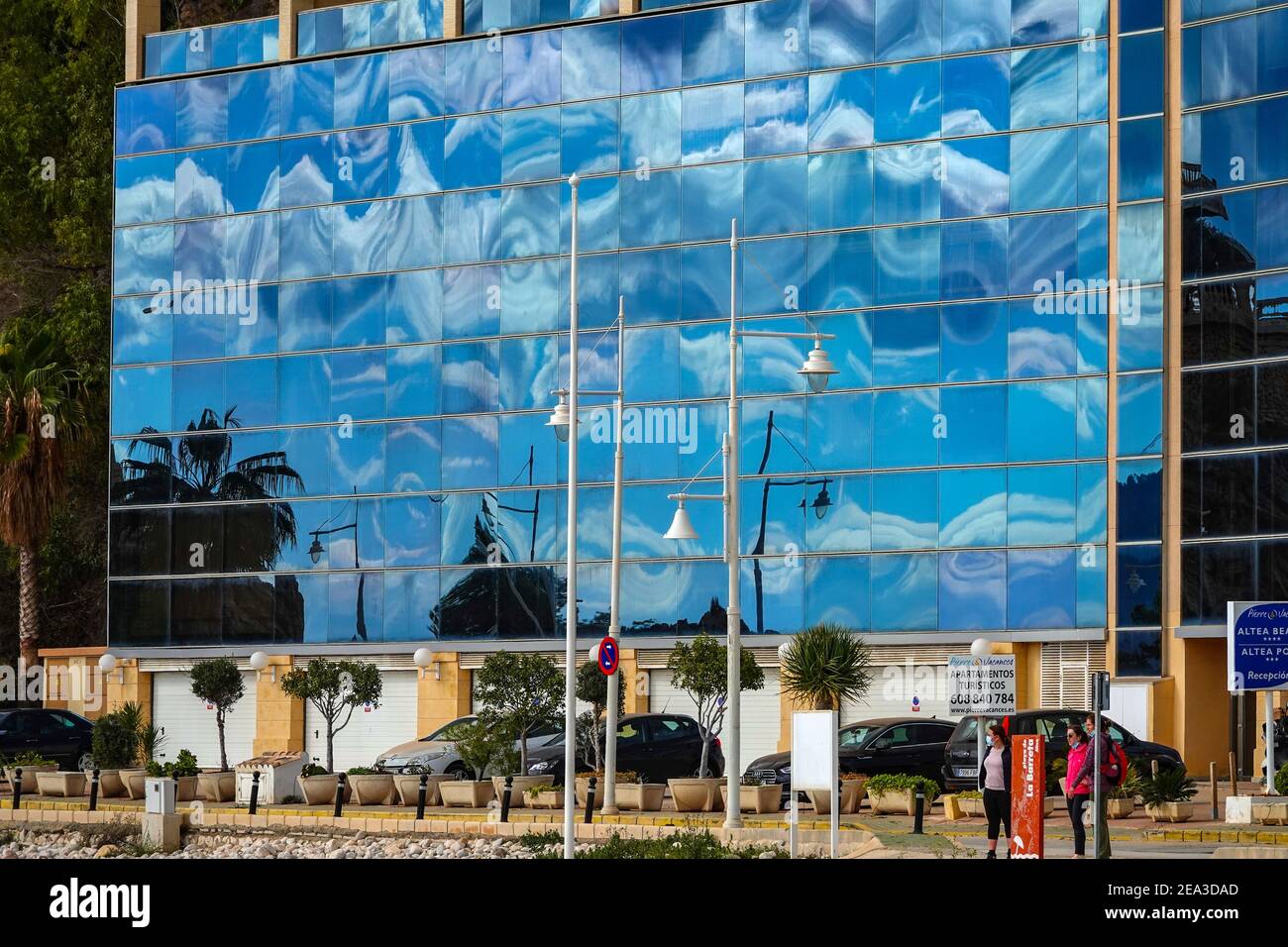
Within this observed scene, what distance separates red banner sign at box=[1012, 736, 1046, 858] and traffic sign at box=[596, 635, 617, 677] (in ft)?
25.5

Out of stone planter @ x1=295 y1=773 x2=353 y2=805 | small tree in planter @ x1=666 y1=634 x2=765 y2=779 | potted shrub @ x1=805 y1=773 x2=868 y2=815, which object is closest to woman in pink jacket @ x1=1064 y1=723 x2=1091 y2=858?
potted shrub @ x1=805 y1=773 x2=868 y2=815

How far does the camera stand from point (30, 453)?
201 ft

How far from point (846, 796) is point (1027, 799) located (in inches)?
421

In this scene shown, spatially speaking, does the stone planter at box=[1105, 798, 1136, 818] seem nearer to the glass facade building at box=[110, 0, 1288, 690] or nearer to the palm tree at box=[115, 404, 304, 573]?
the glass facade building at box=[110, 0, 1288, 690]

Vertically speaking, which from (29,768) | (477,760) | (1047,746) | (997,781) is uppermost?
(997,781)

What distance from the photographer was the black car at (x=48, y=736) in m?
50.0

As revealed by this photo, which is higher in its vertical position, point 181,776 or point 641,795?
point 641,795

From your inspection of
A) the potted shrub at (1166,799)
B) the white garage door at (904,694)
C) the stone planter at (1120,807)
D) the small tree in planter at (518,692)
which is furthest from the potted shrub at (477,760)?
the white garage door at (904,694)

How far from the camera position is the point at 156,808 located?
38.4 m

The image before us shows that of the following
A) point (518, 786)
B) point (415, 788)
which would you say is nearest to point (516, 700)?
point (518, 786)

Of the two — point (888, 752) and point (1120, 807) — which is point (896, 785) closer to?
point (888, 752)

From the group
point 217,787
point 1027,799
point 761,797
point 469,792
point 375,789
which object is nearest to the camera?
point 1027,799
